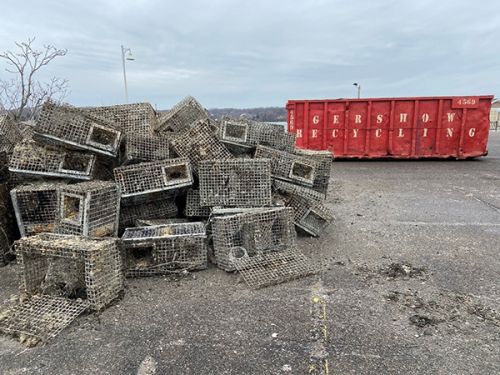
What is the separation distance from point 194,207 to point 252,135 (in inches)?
52.2

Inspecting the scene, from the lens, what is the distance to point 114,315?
2.85m

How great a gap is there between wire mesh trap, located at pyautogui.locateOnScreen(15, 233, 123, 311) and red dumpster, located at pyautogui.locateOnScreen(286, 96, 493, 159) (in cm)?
968

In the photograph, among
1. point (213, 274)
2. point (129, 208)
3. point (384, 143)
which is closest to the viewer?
point (213, 274)

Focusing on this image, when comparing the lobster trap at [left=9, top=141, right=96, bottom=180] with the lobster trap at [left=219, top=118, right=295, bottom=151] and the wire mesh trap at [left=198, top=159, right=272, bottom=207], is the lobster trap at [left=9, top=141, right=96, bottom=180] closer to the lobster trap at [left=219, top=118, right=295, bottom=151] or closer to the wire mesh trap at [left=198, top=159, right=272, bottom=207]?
the wire mesh trap at [left=198, top=159, right=272, bottom=207]

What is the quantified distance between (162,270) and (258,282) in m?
0.94

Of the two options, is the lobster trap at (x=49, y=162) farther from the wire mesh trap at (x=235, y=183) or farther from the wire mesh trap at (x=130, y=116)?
the wire mesh trap at (x=235, y=183)

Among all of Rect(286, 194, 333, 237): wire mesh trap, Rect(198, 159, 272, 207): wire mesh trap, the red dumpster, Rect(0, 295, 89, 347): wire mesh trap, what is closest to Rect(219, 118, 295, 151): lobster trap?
Rect(198, 159, 272, 207): wire mesh trap

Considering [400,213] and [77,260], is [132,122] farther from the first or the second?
[400,213]

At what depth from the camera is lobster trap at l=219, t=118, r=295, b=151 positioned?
15.9 feet

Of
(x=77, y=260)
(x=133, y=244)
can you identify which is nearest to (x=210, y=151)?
(x=133, y=244)

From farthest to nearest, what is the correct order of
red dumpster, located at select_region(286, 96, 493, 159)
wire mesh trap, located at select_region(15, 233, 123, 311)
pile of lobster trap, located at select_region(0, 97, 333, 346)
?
red dumpster, located at select_region(286, 96, 493, 159) < pile of lobster trap, located at select_region(0, 97, 333, 346) < wire mesh trap, located at select_region(15, 233, 123, 311)

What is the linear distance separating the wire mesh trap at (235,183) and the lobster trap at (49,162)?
1.26 metres

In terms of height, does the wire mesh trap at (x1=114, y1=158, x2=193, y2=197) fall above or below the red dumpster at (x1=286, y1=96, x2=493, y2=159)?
below

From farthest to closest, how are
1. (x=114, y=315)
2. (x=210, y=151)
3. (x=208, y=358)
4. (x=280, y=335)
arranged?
1. (x=210, y=151)
2. (x=114, y=315)
3. (x=280, y=335)
4. (x=208, y=358)
